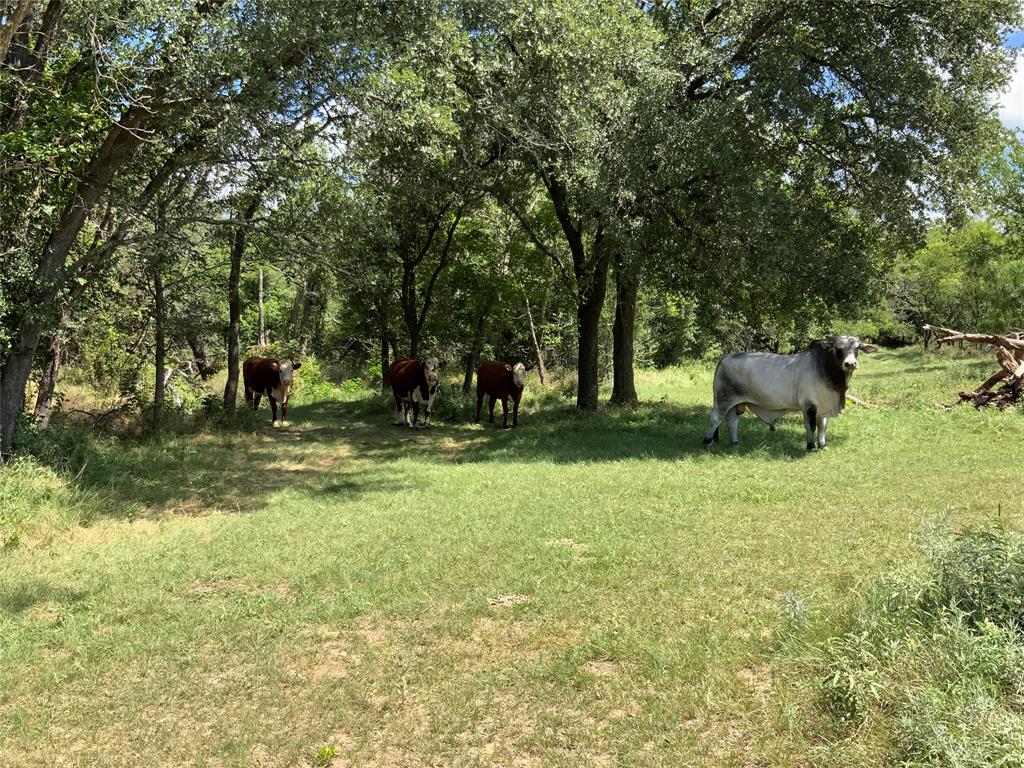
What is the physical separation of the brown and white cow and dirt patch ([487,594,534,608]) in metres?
11.7

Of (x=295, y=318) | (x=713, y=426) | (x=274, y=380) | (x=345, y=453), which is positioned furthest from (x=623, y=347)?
(x=295, y=318)

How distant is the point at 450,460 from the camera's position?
12906 millimetres

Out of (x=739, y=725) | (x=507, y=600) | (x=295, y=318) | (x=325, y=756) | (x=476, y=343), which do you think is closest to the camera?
Answer: (x=739, y=725)

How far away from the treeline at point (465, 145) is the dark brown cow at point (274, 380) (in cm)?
99

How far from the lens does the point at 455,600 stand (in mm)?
5586

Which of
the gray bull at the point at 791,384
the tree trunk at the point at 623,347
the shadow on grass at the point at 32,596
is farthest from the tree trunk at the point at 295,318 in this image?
the shadow on grass at the point at 32,596

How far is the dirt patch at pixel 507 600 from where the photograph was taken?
5.46 metres

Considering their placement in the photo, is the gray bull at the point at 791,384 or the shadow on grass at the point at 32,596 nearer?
the shadow on grass at the point at 32,596

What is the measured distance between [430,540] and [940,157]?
1313 centimetres

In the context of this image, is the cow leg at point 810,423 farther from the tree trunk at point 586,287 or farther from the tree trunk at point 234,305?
the tree trunk at point 234,305

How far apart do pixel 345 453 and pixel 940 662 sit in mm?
11805

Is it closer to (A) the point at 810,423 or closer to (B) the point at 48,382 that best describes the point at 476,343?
(B) the point at 48,382

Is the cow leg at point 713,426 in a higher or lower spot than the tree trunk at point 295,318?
lower

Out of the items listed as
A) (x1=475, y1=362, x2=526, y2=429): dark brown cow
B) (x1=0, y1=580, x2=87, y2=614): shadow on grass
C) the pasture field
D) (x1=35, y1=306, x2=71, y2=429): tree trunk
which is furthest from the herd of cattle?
(x1=35, y1=306, x2=71, y2=429): tree trunk
